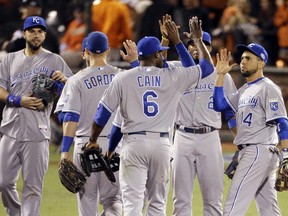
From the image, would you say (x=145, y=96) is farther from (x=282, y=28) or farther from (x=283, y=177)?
(x=282, y=28)

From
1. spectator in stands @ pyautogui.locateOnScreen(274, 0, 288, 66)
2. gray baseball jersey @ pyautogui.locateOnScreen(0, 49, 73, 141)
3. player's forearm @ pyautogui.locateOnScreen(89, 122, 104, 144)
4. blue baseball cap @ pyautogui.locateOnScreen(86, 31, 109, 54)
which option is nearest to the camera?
player's forearm @ pyautogui.locateOnScreen(89, 122, 104, 144)

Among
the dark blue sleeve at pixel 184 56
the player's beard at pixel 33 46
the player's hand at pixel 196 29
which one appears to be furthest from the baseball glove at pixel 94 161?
the player's beard at pixel 33 46

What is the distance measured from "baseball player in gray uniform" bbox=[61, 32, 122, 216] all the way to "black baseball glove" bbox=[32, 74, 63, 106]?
45cm

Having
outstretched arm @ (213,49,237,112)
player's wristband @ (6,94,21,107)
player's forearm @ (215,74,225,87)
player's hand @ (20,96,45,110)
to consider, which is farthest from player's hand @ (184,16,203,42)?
player's wristband @ (6,94,21,107)

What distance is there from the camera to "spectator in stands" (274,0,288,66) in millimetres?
16859

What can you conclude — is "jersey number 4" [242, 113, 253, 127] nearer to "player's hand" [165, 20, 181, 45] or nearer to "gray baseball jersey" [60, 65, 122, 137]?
"player's hand" [165, 20, 181, 45]

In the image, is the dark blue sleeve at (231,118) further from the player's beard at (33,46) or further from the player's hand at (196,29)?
the player's beard at (33,46)

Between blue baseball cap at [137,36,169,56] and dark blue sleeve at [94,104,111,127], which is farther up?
blue baseball cap at [137,36,169,56]

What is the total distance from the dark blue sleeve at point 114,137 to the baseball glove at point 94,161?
4.3 inches

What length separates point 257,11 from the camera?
17969mm

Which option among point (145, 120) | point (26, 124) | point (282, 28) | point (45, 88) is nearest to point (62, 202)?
point (26, 124)

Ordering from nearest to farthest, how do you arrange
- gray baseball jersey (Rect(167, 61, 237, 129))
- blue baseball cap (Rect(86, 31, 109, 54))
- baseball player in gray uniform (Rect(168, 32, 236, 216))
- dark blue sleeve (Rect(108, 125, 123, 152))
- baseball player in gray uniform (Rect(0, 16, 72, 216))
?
dark blue sleeve (Rect(108, 125, 123, 152)) < blue baseball cap (Rect(86, 31, 109, 54)) < baseball player in gray uniform (Rect(168, 32, 236, 216)) < gray baseball jersey (Rect(167, 61, 237, 129)) < baseball player in gray uniform (Rect(0, 16, 72, 216))

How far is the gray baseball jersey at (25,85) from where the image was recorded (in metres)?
9.23

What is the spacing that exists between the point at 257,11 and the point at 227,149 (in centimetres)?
365
